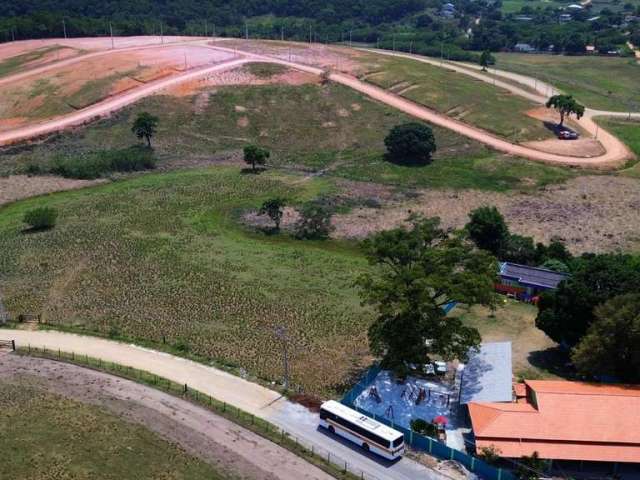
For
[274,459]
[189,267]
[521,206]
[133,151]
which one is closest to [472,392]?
[274,459]

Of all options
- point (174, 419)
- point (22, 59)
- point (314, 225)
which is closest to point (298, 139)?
point (314, 225)

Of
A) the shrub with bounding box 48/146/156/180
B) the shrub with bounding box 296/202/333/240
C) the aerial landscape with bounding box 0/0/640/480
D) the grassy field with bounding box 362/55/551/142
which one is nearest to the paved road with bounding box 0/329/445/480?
the aerial landscape with bounding box 0/0/640/480

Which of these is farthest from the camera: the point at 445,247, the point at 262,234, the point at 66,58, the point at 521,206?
the point at 66,58

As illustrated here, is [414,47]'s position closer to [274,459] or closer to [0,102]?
[0,102]

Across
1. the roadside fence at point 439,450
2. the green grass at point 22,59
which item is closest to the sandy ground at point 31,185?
the green grass at point 22,59

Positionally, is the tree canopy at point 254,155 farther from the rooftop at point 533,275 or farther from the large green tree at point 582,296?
the large green tree at point 582,296

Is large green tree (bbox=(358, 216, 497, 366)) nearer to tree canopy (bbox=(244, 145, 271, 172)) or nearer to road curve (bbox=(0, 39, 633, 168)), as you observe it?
tree canopy (bbox=(244, 145, 271, 172))
